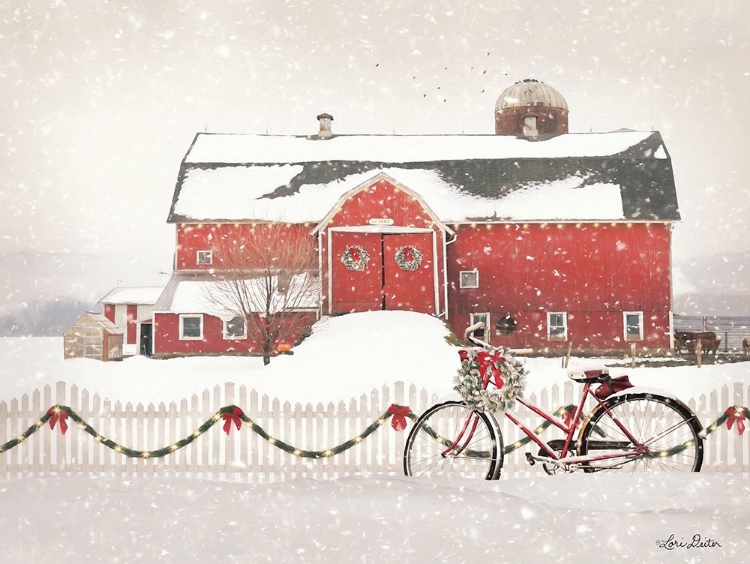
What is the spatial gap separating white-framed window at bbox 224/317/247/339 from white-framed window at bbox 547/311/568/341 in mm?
10078

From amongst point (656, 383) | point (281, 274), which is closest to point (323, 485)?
point (656, 383)

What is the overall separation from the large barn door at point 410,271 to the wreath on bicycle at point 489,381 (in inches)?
669

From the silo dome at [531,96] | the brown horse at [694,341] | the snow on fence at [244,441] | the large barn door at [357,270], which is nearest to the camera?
the snow on fence at [244,441]

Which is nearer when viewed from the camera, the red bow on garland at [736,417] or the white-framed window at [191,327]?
the red bow on garland at [736,417]

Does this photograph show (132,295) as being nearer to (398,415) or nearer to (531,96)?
(531,96)

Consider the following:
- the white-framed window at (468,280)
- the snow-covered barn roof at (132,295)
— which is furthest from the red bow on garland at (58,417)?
the snow-covered barn roof at (132,295)

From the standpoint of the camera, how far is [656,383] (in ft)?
A: 54.2

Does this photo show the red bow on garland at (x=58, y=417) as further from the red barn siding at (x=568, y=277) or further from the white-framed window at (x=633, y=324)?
the white-framed window at (x=633, y=324)

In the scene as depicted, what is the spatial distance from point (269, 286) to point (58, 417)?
1342 centimetres

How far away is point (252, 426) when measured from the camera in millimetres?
8234

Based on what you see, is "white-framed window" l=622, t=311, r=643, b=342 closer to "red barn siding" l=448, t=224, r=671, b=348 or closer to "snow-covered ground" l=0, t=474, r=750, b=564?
"red barn siding" l=448, t=224, r=671, b=348

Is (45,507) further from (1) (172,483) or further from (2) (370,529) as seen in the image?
(2) (370,529)

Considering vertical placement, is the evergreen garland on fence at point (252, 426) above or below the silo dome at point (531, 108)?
below

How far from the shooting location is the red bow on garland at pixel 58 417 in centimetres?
857
